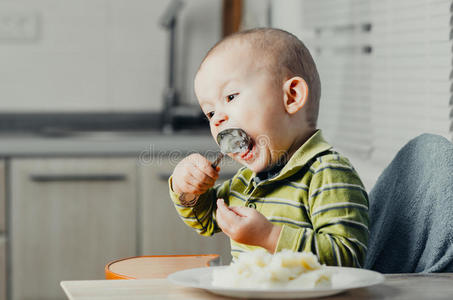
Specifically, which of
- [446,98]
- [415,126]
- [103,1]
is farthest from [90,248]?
[446,98]

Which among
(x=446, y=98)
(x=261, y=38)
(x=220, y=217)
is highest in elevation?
(x=261, y=38)

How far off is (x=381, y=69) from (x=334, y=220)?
1084 mm

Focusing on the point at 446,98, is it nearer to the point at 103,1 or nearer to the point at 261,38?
the point at 261,38

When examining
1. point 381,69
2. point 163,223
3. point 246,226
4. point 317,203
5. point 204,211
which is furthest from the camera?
point 163,223

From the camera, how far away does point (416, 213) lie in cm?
104

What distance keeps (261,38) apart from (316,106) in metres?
0.14

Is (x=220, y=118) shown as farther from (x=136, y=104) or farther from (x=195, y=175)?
(x=136, y=104)

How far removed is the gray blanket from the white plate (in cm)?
25

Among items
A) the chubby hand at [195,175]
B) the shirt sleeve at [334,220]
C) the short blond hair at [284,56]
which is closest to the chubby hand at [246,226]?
the shirt sleeve at [334,220]

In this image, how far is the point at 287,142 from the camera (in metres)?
1.02

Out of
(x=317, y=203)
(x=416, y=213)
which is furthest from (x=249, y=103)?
(x=416, y=213)

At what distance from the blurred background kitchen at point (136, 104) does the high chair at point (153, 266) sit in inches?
25.0

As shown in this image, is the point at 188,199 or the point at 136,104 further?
the point at 136,104

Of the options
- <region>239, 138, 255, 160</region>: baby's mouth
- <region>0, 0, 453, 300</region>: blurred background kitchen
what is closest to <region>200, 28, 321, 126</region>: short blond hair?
<region>239, 138, 255, 160</region>: baby's mouth
